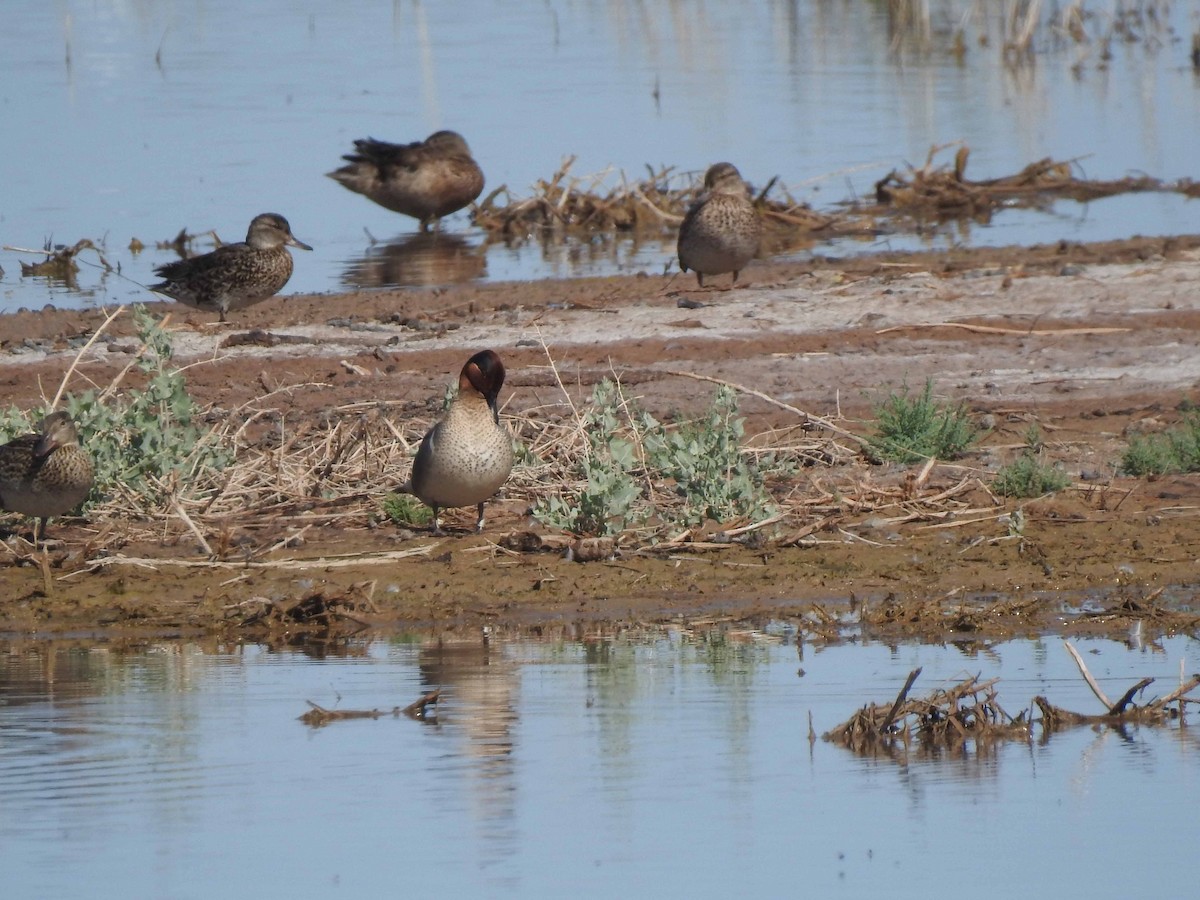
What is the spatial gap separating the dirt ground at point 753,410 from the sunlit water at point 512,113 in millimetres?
2722

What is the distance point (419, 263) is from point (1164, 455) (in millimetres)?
10166

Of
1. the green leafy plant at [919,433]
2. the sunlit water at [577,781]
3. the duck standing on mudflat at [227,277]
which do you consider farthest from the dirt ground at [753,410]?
the sunlit water at [577,781]

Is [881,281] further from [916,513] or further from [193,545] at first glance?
[193,545]

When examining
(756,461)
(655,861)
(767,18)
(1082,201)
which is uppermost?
(767,18)

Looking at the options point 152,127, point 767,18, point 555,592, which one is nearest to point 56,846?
point 555,592

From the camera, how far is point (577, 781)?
19.4 ft

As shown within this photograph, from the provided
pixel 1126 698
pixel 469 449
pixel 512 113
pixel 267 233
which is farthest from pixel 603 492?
pixel 512 113

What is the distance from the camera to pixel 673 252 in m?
19.1

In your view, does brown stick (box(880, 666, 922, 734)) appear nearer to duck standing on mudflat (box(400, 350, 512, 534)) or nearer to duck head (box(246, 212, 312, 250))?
duck standing on mudflat (box(400, 350, 512, 534))

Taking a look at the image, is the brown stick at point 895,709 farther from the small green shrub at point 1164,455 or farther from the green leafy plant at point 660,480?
the small green shrub at point 1164,455

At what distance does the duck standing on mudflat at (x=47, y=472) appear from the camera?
8867 mm

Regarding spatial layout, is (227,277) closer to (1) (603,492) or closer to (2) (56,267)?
(2) (56,267)

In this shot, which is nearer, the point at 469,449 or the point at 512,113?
the point at 469,449

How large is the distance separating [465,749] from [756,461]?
3782 mm
